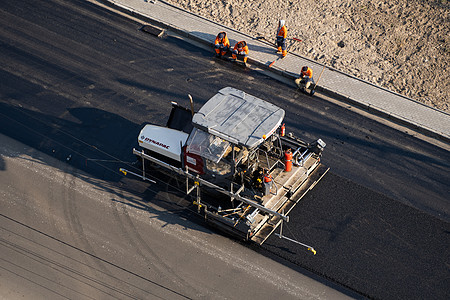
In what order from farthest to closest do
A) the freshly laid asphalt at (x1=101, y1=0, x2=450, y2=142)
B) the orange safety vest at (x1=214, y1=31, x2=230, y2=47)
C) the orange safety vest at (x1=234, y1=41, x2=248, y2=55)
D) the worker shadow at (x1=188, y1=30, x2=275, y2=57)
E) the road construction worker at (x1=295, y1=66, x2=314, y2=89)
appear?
the worker shadow at (x1=188, y1=30, x2=275, y2=57), the orange safety vest at (x1=214, y1=31, x2=230, y2=47), the orange safety vest at (x1=234, y1=41, x2=248, y2=55), the road construction worker at (x1=295, y1=66, x2=314, y2=89), the freshly laid asphalt at (x1=101, y1=0, x2=450, y2=142)

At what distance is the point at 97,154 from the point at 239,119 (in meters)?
5.55

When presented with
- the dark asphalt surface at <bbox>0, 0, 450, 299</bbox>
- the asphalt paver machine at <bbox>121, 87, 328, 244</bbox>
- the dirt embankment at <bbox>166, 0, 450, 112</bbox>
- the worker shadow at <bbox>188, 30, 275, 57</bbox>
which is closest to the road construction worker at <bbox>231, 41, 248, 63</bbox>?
the dark asphalt surface at <bbox>0, 0, 450, 299</bbox>

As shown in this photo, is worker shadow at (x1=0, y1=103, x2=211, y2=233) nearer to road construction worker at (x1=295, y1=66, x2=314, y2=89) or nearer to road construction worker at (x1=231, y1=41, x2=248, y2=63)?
road construction worker at (x1=231, y1=41, x2=248, y2=63)

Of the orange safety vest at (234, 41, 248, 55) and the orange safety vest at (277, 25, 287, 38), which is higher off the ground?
the orange safety vest at (277, 25, 287, 38)

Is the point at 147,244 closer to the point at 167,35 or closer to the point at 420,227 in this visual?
the point at 420,227

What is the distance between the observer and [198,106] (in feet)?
69.7

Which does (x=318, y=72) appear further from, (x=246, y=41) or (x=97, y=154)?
(x=97, y=154)

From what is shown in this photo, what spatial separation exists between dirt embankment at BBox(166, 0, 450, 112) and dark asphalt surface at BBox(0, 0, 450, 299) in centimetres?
255

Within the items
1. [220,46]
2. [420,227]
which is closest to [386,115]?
[420,227]

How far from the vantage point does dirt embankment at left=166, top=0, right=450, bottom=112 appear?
2331 centimetres

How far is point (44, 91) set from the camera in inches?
850

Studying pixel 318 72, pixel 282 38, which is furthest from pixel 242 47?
pixel 318 72

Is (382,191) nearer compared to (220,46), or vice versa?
(382,191)

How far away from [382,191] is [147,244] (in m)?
8.14
